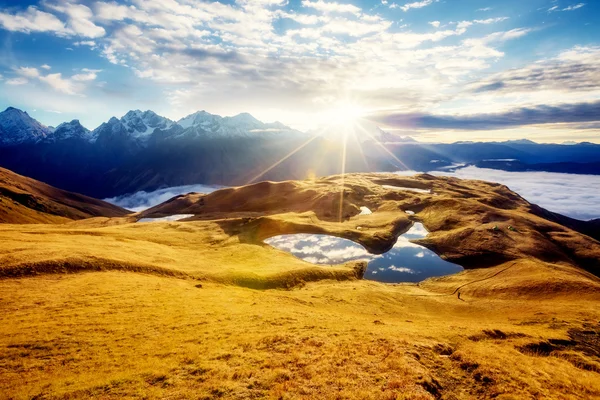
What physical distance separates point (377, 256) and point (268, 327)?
65230 millimetres

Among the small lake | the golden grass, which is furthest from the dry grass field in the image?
the small lake

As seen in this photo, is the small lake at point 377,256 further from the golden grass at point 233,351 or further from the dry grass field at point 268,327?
the golden grass at point 233,351

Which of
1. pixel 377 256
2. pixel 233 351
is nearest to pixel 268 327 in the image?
pixel 233 351

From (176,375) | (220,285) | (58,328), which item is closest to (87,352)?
(58,328)

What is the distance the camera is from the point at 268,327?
33.9 metres

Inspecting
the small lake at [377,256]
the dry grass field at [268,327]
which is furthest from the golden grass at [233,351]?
the small lake at [377,256]

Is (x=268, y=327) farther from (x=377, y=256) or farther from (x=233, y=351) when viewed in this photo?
(x=377, y=256)

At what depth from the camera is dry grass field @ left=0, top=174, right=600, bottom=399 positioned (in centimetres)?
2273

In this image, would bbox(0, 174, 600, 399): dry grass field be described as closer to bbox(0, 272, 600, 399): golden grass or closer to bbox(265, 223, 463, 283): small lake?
bbox(0, 272, 600, 399): golden grass

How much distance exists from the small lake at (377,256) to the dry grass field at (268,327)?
17.2 ft

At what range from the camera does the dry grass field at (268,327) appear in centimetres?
2273

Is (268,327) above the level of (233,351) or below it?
below

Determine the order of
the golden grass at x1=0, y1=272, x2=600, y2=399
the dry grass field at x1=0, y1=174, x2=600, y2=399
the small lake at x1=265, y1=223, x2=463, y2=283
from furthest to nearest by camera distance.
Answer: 1. the small lake at x1=265, y1=223, x2=463, y2=283
2. the dry grass field at x1=0, y1=174, x2=600, y2=399
3. the golden grass at x1=0, y1=272, x2=600, y2=399

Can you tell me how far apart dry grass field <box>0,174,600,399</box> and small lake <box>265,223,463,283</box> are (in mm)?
5249
